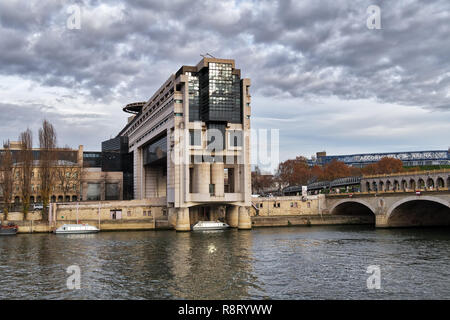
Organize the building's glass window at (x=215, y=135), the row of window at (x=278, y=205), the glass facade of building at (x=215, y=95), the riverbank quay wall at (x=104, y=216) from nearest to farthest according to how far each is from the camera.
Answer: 1. the riverbank quay wall at (x=104, y=216)
2. the glass facade of building at (x=215, y=95)
3. the building's glass window at (x=215, y=135)
4. the row of window at (x=278, y=205)

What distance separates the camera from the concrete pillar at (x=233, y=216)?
309 ft

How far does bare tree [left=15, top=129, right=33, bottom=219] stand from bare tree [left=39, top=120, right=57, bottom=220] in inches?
88.0

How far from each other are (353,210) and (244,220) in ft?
116

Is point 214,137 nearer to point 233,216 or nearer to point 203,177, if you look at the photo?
point 203,177

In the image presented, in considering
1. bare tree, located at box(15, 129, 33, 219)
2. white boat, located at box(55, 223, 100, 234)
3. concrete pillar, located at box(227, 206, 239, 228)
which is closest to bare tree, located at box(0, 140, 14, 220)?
bare tree, located at box(15, 129, 33, 219)

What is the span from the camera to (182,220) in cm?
8844

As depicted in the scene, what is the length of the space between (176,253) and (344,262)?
21030 mm

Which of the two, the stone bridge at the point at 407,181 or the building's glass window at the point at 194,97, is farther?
the building's glass window at the point at 194,97

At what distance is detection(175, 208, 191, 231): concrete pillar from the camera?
88.0m

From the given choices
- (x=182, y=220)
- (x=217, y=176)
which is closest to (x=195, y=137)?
(x=217, y=176)

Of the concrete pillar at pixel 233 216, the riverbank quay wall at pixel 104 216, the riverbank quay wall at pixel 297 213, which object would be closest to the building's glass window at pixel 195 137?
the concrete pillar at pixel 233 216

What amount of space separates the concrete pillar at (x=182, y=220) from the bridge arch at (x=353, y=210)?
129 ft

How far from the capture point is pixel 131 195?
470 ft

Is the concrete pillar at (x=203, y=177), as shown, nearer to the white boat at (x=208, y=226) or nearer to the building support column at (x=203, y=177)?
the building support column at (x=203, y=177)
